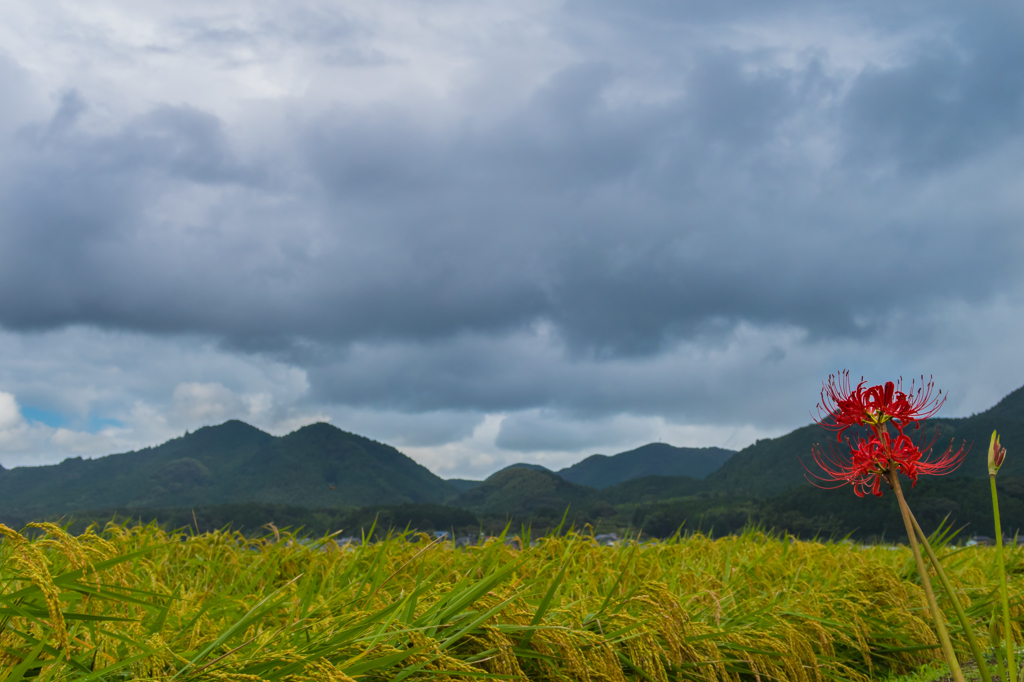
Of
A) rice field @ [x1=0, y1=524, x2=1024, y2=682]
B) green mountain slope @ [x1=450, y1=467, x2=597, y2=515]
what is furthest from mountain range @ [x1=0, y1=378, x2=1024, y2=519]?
rice field @ [x1=0, y1=524, x2=1024, y2=682]

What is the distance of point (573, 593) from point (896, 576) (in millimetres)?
3172

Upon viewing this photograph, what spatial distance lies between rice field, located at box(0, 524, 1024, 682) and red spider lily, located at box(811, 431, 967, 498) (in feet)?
4.50

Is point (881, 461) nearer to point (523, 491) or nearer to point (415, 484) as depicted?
point (523, 491)

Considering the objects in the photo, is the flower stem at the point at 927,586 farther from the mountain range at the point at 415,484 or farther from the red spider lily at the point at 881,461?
the mountain range at the point at 415,484

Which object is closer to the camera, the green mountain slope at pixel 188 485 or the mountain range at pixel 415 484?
the mountain range at pixel 415 484

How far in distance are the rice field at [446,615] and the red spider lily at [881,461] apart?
1.37m

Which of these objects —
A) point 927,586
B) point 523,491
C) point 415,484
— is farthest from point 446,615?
point 415,484

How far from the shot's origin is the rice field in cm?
231

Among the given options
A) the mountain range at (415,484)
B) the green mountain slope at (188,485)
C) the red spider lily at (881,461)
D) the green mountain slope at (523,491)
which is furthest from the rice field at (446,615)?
the green mountain slope at (188,485)

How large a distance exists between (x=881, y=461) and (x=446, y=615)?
75.4 inches

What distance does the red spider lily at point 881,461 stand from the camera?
6.83ft

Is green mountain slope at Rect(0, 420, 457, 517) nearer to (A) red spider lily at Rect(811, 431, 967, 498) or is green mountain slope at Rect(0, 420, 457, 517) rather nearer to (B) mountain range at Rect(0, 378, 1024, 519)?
(B) mountain range at Rect(0, 378, 1024, 519)

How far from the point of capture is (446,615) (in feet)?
9.55

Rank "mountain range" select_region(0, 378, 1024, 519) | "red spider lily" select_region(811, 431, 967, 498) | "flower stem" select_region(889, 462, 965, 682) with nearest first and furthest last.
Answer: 1. "flower stem" select_region(889, 462, 965, 682)
2. "red spider lily" select_region(811, 431, 967, 498)
3. "mountain range" select_region(0, 378, 1024, 519)
